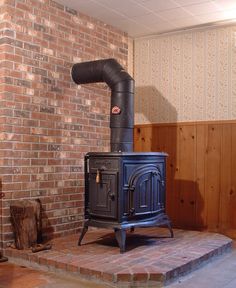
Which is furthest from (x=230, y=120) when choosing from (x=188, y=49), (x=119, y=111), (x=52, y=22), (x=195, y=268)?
(x=52, y=22)

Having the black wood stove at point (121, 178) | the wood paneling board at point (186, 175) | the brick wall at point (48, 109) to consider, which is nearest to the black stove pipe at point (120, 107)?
the black wood stove at point (121, 178)

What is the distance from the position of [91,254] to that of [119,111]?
49.8 inches

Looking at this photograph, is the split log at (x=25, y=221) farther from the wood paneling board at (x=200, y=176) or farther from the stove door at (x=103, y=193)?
the wood paneling board at (x=200, y=176)

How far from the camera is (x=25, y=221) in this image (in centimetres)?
335

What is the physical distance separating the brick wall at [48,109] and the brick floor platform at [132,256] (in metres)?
0.39

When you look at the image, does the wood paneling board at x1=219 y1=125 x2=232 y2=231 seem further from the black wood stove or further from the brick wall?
the brick wall

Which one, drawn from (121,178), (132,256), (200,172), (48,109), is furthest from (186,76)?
(132,256)

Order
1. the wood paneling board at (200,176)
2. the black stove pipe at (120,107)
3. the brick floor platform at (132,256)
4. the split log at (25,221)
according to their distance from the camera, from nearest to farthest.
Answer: the brick floor platform at (132,256) → the split log at (25,221) → the black stove pipe at (120,107) → the wood paneling board at (200,176)

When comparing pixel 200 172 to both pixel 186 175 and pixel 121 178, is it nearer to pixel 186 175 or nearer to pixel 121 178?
pixel 186 175

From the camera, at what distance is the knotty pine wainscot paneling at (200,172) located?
4.44m

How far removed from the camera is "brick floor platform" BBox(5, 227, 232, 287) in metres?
2.78

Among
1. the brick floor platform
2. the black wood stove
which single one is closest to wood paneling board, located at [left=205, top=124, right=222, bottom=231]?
the brick floor platform

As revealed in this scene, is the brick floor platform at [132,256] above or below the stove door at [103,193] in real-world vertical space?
below

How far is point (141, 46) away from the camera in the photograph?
17.0 feet
